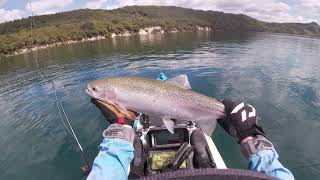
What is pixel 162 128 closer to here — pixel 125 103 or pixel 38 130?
pixel 125 103

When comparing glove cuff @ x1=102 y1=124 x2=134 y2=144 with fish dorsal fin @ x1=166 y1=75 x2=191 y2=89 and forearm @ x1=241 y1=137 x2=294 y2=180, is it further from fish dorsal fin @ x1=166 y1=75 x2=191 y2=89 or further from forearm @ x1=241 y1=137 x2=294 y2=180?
forearm @ x1=241 y1=137 x2=294 y2=180

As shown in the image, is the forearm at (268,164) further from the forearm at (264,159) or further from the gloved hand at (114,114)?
the gloved hand at (114,114)

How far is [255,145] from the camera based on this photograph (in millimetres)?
4531

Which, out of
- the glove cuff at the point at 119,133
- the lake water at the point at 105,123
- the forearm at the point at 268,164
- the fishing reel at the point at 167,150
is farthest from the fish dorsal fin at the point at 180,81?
the lake water at the point at 105,123

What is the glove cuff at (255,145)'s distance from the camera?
4426 mm

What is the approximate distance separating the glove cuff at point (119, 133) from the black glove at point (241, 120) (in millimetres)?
1752

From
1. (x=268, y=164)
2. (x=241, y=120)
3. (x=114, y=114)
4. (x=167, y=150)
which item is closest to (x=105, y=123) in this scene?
(x=167, y=150)

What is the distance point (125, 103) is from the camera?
198 inches

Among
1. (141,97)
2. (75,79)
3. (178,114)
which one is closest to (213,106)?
(178,114)

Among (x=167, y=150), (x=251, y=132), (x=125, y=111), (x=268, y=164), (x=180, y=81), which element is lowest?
(x=167, y=150)

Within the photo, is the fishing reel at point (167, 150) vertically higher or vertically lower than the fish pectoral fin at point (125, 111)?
lower

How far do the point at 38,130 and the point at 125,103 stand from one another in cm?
1243

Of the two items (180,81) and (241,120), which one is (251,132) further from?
(180,81)

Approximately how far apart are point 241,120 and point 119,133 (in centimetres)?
205
